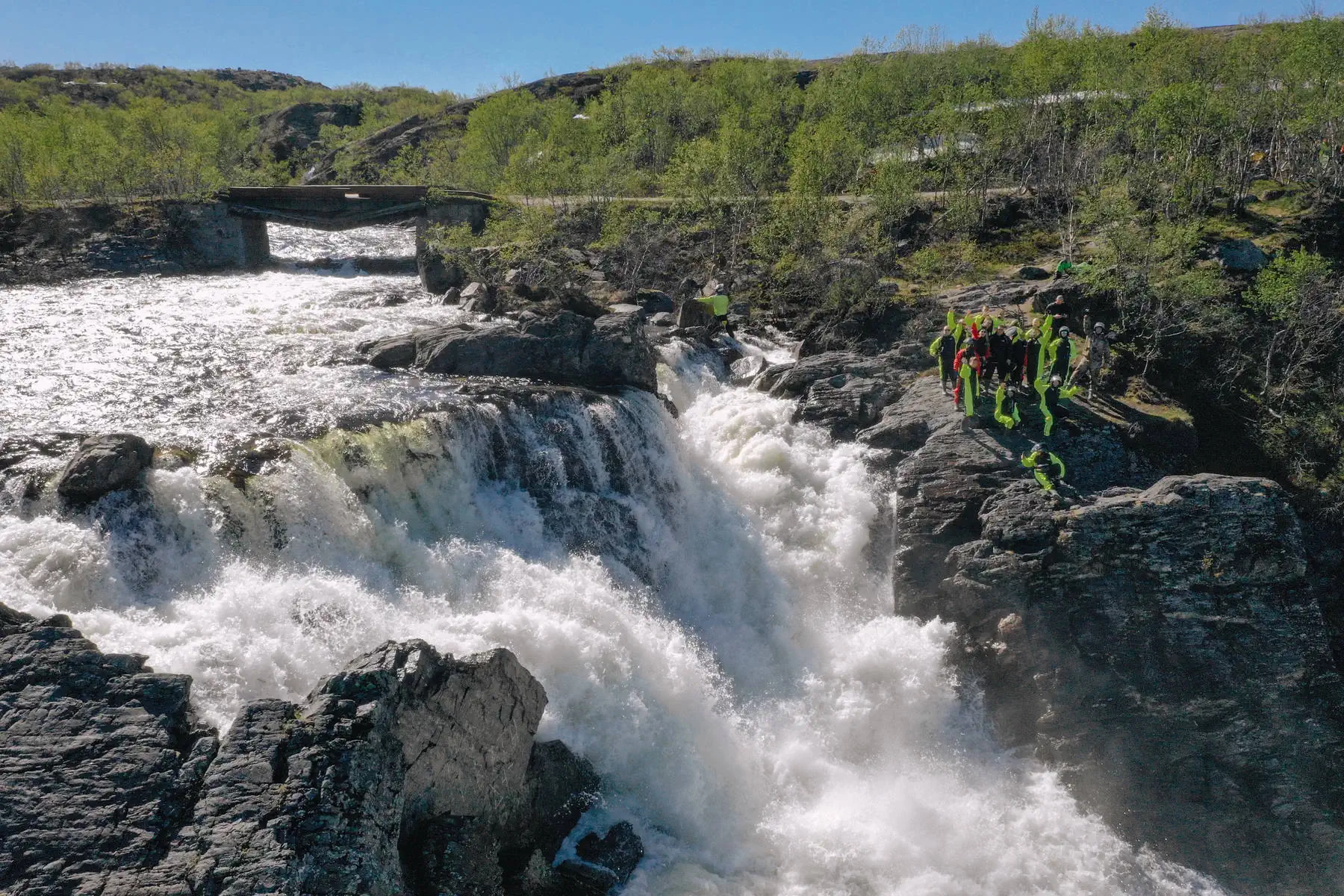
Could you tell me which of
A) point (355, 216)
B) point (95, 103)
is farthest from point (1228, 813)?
point (95, 103)

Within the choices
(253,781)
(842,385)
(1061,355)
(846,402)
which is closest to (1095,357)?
(1061,355)

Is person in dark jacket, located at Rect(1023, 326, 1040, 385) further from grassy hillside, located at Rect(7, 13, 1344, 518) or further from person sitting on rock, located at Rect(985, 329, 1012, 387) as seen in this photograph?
grassy hillside, located at Rect(7, 13, 1344, 518)

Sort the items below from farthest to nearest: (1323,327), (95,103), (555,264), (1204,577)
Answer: (95,103) → (555,264) → (1323,327) → (1204,577)

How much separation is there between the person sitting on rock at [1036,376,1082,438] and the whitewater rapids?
4.49m

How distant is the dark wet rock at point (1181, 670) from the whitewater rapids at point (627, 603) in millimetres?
900

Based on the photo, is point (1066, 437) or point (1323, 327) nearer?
point (1066, 437)

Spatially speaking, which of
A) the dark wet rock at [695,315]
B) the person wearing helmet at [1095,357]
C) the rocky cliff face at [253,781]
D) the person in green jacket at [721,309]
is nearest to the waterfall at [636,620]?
the rocky cliff face at [253,781]

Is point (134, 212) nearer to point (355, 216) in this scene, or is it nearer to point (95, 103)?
point (355, 216)

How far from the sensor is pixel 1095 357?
21969 millimetres

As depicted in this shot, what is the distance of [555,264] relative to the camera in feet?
117

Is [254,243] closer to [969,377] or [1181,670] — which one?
[969,377]

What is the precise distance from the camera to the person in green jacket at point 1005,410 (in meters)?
20.0

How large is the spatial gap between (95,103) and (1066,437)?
110m

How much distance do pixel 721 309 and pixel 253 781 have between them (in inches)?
991
